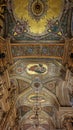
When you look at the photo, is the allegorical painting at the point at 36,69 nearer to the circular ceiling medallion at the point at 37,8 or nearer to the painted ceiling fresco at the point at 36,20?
the painted ceiling fresco at the point at 36,20

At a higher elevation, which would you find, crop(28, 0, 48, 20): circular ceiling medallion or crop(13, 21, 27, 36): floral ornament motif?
crop(28, 0, 48, 20): circular ceiling medallion

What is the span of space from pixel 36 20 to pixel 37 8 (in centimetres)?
68

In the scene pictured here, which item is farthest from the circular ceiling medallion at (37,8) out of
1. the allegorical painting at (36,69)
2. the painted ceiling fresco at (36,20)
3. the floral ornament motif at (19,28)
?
the allegorical painting at (36,69)

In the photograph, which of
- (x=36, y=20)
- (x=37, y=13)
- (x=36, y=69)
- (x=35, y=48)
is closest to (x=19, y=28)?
(x=36, y=20)

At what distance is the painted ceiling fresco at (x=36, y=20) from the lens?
37.1 feet

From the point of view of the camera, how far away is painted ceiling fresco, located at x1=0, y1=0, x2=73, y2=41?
1131 cm

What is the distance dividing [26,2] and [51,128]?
1257cm

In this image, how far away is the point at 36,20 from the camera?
39.2 ft

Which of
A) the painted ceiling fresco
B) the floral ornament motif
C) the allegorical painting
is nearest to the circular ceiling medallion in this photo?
the painted ceiling fresco

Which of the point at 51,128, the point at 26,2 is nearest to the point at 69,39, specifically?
the point at 26,2

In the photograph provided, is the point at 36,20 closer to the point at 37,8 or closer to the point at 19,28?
the point at 37,8

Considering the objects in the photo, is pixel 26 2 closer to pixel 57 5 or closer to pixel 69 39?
pixel 57 5

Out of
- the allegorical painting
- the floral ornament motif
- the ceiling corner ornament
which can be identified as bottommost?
the allegorical painting

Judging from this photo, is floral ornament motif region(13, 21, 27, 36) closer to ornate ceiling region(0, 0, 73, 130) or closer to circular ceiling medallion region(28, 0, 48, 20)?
ornate ceiling region(0, 0, 73, 130)
